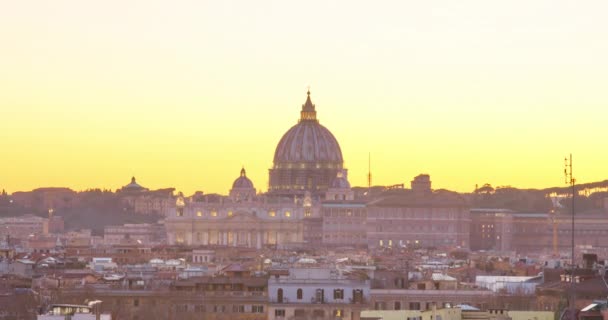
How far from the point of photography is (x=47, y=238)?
18888 cm

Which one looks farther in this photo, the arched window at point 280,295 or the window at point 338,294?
the arched window at point 280,295

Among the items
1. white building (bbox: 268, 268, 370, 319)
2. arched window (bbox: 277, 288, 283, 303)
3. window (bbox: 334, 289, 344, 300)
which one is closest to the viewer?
white building (bbox: 268, 268, 370, 319)

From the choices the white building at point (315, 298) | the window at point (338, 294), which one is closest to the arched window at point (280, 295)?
the white building at point (315, 298)

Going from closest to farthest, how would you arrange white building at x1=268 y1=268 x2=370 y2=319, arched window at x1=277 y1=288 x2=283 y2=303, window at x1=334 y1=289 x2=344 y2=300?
white building at x1=268 y1=268 x2=370 y2=319
window at x1=334 y1=289 x2=344 y2=300
arched window at x1=277 y1=288 x2=283 y2=303

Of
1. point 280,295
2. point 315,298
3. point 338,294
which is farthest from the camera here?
point 280,295

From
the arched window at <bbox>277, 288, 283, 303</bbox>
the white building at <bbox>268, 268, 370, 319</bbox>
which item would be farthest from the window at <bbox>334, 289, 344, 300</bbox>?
the arched window at <bbox>277, 288, 283, 303</bbox>

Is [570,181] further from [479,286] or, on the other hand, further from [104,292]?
[479,286]

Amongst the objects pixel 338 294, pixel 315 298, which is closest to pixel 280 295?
pixel 315 298

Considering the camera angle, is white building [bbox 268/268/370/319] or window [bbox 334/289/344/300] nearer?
white building [bbox 268/268/370/319]

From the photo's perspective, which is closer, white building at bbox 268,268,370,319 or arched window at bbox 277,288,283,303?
white building at bbox 268,268,370,319

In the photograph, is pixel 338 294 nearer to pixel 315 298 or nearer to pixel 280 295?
pixel 315 298

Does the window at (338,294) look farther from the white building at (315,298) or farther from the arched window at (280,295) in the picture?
the arched window at (280,295)

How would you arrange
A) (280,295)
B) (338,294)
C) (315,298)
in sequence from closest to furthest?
(315,298), (338,294), (280,295)

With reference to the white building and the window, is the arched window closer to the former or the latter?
the white building
